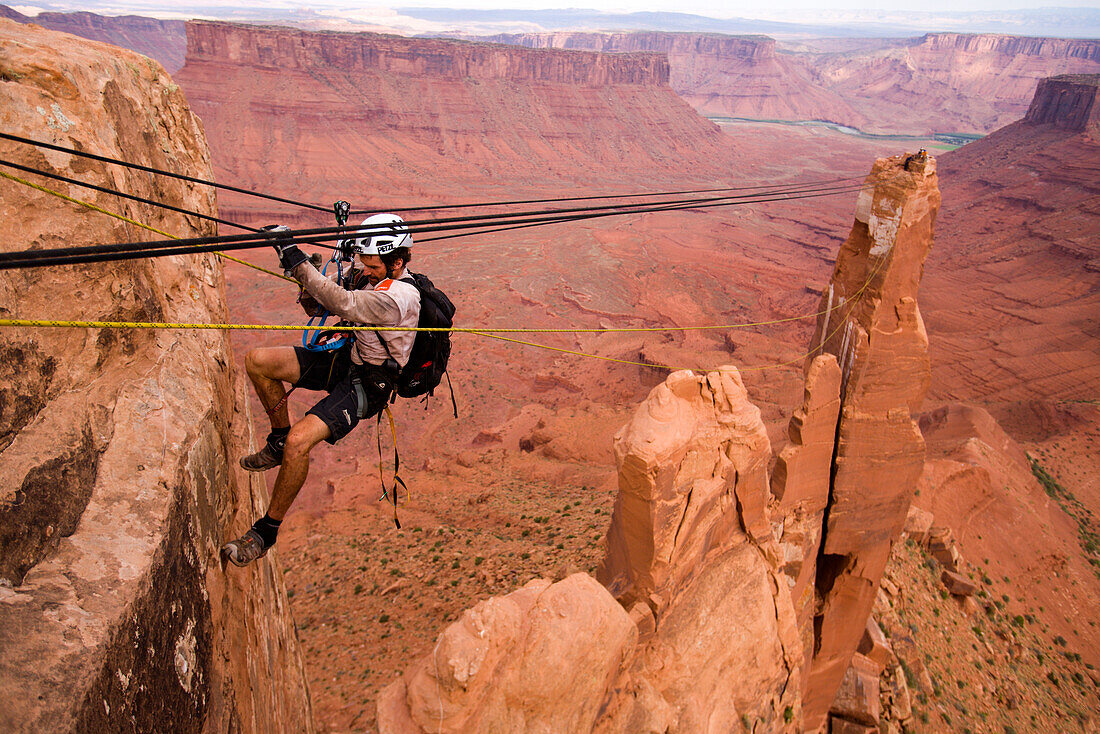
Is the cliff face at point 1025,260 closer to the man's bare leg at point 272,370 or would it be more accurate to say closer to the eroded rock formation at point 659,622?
the eroded rock formation at point 659,622

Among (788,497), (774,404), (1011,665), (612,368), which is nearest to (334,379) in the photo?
(788,497)

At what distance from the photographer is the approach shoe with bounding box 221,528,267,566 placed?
4.68m

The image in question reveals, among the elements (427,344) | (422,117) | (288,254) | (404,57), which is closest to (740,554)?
(427,344)

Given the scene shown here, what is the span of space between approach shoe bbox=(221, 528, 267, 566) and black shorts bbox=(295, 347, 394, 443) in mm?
1007

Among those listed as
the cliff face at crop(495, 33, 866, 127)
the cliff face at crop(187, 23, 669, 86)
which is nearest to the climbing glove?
the cliff face at crop(187, 23, 669, 86)

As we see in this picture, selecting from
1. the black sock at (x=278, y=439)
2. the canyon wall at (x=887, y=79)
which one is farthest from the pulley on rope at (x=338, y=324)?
the canyon wall at (x=887, y=79)

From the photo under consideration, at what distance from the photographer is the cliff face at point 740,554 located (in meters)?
5.28

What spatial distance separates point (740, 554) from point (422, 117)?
71793mm

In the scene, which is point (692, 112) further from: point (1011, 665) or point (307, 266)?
point (307, 266)

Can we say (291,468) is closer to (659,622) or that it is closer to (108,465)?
(108,465)

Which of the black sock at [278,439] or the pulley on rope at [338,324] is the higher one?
the pulley on rope at [338,324]

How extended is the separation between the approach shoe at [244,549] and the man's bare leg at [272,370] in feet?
3.61

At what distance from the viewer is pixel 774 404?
24.7 meters

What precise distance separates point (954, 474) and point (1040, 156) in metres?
53.3
